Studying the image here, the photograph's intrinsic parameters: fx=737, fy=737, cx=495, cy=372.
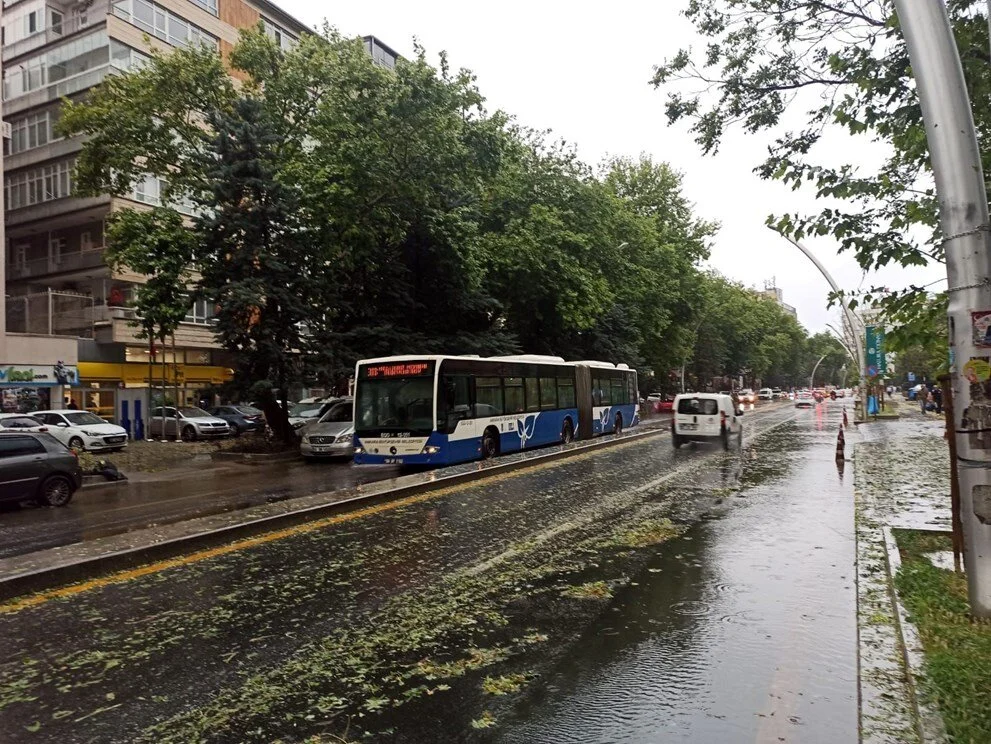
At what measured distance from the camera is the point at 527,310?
32.3 metres

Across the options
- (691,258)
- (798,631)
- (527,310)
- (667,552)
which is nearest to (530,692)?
(798,631)

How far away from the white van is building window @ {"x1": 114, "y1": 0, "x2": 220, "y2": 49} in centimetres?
2990

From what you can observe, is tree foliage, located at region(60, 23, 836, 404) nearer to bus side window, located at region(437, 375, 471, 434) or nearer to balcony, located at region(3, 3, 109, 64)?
bus side window, located at region(437, 375, 471, 434)

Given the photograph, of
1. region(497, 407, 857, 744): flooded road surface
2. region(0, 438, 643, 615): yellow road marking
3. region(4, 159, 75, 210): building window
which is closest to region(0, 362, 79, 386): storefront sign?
region(4, 159, 75, 210): building window

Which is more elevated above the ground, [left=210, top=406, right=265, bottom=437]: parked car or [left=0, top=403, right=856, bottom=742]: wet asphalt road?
[left=210, top=406, right=265, bottom=437]: parked car

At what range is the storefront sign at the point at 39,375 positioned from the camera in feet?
107

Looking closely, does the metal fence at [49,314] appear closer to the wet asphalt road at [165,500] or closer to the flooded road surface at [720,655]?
the wet asphalt road at [165,500]

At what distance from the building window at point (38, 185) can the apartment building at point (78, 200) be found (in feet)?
0.18

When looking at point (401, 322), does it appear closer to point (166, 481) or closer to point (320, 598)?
point (166, 481)

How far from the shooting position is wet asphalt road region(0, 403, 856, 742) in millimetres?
4332

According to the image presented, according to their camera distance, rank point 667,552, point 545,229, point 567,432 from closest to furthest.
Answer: point 667,552 < point 567,432 < point 545,229

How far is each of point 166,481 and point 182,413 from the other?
17585 millimetres

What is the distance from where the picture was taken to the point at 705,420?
23.6 m

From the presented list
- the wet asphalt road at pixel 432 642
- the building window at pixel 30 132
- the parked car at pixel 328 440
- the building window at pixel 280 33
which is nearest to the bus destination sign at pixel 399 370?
the parked car at pixel 328 440
